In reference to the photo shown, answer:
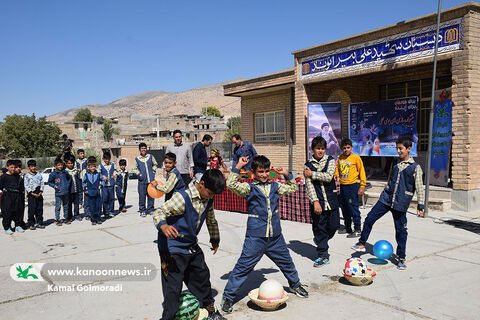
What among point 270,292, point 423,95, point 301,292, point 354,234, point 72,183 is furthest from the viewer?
point 423,95

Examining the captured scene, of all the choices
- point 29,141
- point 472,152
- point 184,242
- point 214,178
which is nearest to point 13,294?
point 184,242

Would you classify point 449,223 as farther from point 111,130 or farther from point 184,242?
point 111,130

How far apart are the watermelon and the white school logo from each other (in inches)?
107

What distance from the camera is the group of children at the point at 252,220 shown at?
3516mm

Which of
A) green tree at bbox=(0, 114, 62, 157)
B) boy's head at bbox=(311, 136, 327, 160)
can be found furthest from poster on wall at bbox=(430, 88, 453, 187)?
green tree at bbox=(0, 114, 62, 157)

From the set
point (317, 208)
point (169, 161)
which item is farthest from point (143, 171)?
point (317, 208)

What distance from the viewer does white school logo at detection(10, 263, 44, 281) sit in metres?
5.35

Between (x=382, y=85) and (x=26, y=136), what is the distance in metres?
45.8

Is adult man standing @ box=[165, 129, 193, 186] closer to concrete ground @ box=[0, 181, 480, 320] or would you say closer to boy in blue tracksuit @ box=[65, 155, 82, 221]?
concrete ground @ box=[0, 181, 480, 320]

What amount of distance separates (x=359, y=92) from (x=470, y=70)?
4.53 m

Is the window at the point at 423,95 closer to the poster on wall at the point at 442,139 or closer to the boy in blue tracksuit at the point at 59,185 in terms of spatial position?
the poster on wall at the point at 442,139

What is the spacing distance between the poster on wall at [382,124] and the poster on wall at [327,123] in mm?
400

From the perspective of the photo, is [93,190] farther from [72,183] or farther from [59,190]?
[59,190]

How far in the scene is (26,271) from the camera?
Result: 5.66 metres
